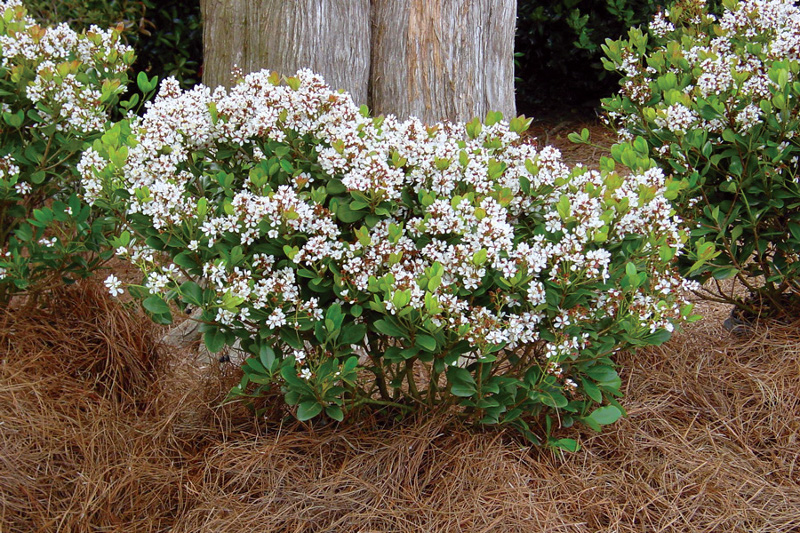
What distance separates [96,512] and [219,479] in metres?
0.41

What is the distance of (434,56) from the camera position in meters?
3.54

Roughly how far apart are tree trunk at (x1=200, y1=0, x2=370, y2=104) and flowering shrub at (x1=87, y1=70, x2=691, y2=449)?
918 millimetres

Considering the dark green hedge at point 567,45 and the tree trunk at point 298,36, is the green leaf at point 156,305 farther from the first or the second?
the dark green hedge at point 567,45

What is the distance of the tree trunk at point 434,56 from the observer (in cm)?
353

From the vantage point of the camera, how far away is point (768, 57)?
125 inches

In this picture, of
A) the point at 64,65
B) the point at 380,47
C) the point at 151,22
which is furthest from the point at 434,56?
the point at 151,22

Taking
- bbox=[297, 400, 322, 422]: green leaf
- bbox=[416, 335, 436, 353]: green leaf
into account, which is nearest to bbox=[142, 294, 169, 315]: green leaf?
bbox=[297, 400, 322, 422]: green leaf

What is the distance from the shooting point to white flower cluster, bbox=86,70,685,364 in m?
2.21

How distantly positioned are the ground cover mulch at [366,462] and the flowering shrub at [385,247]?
187 mm

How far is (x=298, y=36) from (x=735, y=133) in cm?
191

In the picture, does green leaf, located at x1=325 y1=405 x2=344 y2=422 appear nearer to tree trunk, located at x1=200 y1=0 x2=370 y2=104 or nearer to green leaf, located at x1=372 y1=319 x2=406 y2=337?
green leaf, located at x1=372 y1=319 x2=406 y2=337

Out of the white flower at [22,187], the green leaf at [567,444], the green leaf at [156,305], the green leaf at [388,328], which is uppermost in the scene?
the white flower at [22,187]

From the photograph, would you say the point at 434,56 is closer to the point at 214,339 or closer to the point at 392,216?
the point at 392,216

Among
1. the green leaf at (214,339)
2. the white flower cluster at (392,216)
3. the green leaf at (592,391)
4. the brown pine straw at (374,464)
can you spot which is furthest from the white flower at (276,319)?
the green leaf at (592,391)
